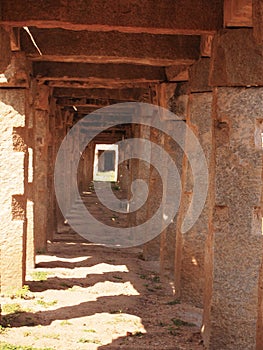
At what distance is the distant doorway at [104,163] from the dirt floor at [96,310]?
102 ft

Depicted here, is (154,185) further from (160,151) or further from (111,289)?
(111,289)

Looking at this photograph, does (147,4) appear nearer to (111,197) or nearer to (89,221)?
(89,221)

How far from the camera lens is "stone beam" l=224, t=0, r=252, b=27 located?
543 centimetres

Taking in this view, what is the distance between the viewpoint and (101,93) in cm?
1245

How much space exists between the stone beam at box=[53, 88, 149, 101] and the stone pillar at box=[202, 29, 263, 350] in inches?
260

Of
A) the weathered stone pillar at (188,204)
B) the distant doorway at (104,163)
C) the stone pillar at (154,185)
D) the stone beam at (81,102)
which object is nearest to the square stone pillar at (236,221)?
the weathered stone pillar at (188,204)

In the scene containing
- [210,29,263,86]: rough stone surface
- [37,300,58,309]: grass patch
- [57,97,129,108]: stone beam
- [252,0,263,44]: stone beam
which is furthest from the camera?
[57,97,129,108]: stone beam

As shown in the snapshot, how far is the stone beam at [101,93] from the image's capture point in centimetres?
1245

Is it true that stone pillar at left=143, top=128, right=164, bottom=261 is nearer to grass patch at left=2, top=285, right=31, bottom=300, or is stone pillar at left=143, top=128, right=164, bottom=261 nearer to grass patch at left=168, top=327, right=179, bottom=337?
grass patch at left=2, top=285, right=31, bottom=300

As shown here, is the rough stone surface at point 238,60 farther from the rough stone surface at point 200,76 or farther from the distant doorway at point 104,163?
the distant doorway at point 104,163

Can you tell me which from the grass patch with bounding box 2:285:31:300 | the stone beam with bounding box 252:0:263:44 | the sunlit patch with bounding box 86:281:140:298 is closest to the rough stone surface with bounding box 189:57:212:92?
the sunlit patch with bounding box 86:281:140:298

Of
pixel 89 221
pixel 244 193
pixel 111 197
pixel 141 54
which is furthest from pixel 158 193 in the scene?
pixel 111 197

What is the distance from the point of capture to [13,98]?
8.34 metres

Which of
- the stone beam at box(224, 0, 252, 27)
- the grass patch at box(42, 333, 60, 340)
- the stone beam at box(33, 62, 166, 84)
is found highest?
the stone beam at box(33, 62, 166, 84)
